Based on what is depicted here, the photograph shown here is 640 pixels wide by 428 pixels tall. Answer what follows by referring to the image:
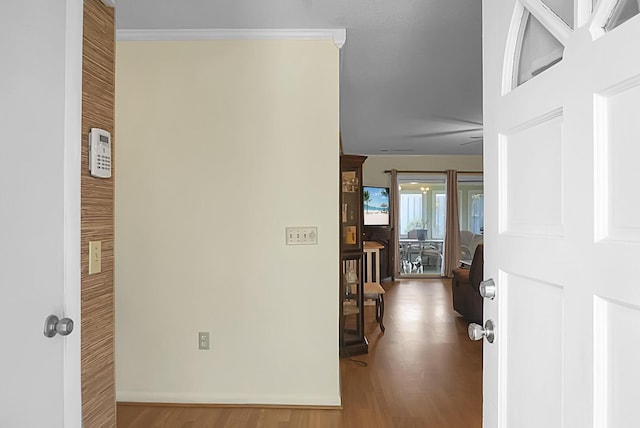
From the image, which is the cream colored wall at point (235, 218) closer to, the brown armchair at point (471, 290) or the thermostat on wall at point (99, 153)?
the thermostat on wall at point (99, 153)

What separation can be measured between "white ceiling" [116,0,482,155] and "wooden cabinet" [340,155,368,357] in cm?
82

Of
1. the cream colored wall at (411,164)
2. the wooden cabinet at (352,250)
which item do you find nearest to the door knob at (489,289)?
the wooden cabinet at (352,250)

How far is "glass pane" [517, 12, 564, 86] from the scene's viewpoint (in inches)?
42.4

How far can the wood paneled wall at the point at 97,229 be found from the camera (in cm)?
157

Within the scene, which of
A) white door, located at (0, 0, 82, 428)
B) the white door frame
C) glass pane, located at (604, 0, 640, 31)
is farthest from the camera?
the white door frame

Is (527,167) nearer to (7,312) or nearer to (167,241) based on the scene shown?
(7,312)

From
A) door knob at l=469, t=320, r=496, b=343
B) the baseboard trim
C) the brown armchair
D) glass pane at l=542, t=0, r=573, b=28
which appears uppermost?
glass pane at l=542, t=0, r=573, b=28

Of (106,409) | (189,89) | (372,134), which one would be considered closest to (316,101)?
(189,89)

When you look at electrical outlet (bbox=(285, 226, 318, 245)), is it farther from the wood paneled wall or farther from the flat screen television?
the flat screen television

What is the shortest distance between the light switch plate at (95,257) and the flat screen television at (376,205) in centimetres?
752

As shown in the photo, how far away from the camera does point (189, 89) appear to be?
3.12m

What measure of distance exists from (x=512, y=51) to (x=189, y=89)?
234 centimetres

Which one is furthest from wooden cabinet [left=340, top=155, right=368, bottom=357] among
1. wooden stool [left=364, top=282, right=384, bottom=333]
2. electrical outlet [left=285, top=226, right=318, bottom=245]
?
electrical outlet [left=285, top=226, right=318, bottom=245]

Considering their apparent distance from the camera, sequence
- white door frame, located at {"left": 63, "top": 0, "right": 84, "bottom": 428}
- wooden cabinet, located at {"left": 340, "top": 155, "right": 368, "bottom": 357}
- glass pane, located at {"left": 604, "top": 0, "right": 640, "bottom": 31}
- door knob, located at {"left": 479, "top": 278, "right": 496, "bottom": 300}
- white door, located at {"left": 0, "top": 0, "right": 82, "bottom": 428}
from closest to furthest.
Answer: glass pane, located at {"left": 604, "top": 0, "right": 640, "bottom": 31} → white door, located at {"left": 0, "top": 0, "right": 82, "bottom": 428} → door knob, located at {"left": 479, "top": 278, "right": 496, "bottom": 300} → white door frame, located at {"left": 63, "top": 0, "right": 84, "bottom": 428} → wooden cabinet, located at {"left": 340, "top": 155, "right": 368, "bottom": 357}
